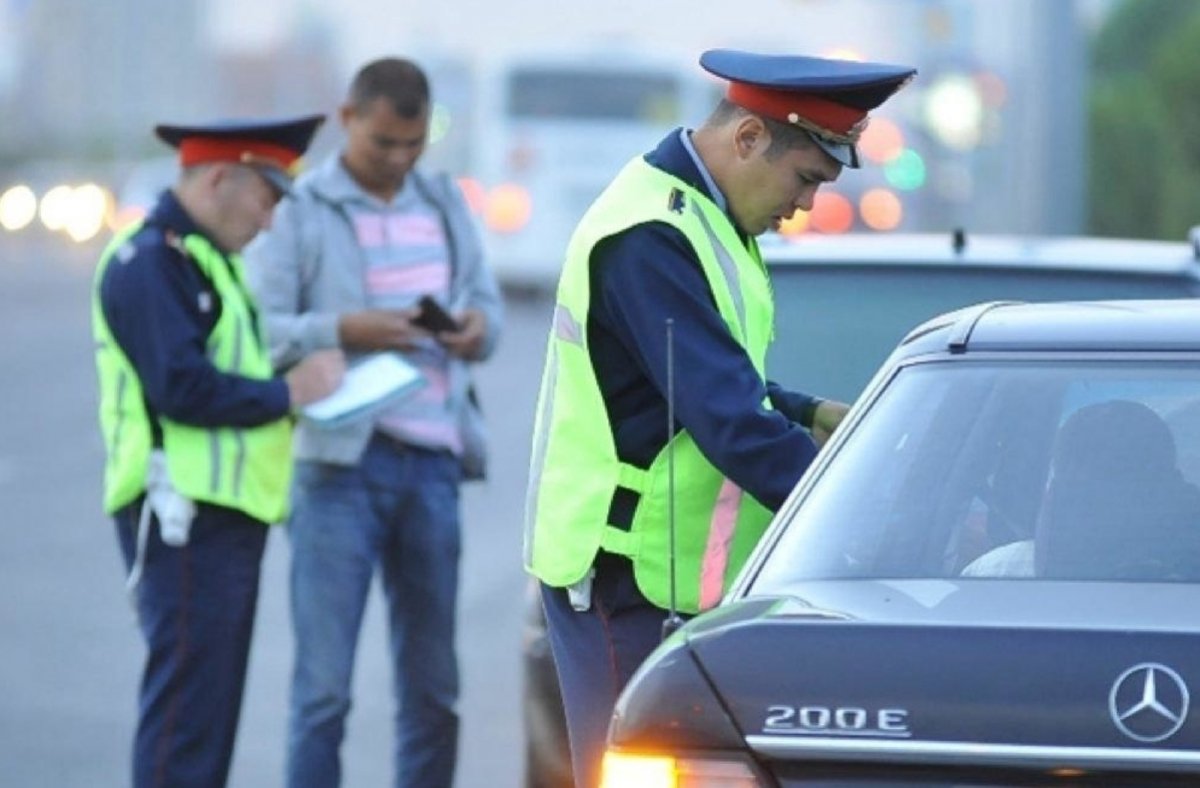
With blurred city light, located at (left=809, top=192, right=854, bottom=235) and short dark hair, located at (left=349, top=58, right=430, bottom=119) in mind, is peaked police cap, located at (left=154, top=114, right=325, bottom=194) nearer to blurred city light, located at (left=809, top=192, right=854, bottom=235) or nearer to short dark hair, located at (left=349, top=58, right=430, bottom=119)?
short dark hair, located at (left=349, top=58, right=430, bottom=119)

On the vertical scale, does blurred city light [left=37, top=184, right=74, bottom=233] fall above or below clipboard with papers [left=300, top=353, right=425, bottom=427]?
below

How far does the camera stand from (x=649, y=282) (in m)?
5.38

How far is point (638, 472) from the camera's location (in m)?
5.42

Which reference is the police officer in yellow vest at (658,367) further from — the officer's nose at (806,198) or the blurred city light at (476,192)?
the blurred city light at (476,192)

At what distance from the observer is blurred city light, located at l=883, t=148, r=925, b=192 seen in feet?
144

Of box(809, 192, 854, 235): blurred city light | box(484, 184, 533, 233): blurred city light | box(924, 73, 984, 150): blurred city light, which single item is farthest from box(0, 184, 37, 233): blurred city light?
box(924, 73, 984, 150): blurred city light

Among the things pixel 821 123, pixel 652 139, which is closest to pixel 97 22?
pixel 652 139

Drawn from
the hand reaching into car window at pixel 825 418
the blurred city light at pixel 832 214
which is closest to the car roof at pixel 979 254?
the hand reaching into car window at pixel 825 418

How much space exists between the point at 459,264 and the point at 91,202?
56872mm

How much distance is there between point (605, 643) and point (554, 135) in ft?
113

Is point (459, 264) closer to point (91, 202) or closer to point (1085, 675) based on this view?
point (1085, 675)

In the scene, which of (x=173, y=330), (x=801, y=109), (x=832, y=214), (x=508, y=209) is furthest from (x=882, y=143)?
(x=801, y=109)

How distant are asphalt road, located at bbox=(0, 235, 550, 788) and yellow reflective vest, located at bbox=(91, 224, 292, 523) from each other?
82.9 inches

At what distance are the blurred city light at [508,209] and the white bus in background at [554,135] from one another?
0.01 m
